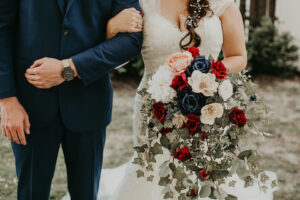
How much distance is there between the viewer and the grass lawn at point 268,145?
3.58 m

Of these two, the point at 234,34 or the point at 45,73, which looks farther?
the point at 234,34

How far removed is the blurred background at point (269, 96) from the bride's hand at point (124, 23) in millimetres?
1912

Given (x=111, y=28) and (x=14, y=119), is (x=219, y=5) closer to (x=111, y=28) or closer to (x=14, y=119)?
(x=111, y=28)

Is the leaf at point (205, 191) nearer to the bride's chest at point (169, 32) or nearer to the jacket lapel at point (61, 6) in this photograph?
the bride's chest at point (169, 32)

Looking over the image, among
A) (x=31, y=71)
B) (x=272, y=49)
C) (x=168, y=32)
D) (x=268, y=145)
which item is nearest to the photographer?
(x=31, y=71)

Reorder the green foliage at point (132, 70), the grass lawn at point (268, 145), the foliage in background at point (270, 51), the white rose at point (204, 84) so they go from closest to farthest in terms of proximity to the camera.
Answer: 1. the white rose at point (204, 84)
2. the grass lawn at point (268, 145)
3. the green foliage at point (132, 70)
4. the foliage in background at point (270, 51)

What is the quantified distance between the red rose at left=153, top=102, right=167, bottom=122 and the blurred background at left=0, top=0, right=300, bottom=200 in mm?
1923

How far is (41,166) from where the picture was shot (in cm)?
219

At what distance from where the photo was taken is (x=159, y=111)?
183cm

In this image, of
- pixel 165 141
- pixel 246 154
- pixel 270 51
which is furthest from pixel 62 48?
pixel 270 51

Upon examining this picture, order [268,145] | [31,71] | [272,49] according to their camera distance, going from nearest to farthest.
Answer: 1. [31,71]
2. [268,145]
3. [272,49]

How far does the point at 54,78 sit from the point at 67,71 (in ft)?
0.25

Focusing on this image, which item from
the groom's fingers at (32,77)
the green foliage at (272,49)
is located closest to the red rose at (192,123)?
the groom's fingers at (32,77)

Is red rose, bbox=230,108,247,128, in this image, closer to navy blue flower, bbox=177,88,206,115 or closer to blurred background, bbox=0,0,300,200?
navy blue flower, bbox=177,88,206,115
